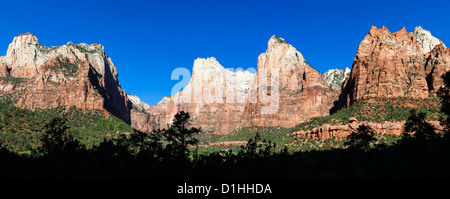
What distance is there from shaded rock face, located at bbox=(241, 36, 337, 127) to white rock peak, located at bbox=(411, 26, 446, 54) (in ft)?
174

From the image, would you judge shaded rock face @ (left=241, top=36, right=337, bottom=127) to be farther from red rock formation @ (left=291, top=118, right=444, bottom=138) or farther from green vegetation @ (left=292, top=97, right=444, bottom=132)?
red rock formation @ (left=291, top=118, right=444, bottom=138)

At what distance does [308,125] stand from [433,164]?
8789 cm

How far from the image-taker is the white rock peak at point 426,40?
508ft

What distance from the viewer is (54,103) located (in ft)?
498

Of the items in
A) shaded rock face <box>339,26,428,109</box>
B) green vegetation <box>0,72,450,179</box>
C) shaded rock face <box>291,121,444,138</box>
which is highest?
shaded rock face <box>339,26,428,109</box>

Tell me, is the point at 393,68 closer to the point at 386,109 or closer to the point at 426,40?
the point at 386,109

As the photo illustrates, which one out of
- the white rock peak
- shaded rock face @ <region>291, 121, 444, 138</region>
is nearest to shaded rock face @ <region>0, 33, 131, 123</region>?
shaded rock face @ <region>291, 121, 444, 138</region>

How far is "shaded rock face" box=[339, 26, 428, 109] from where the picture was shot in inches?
3959

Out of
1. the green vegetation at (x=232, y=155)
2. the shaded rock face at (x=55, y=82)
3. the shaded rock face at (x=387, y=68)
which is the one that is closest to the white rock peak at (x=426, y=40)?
the shaded rock face at (x=387, y=68)

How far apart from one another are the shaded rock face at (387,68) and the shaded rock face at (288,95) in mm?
49873
